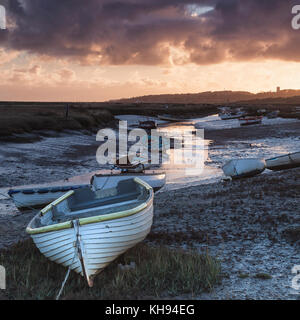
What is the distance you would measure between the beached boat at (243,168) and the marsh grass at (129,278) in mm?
11183

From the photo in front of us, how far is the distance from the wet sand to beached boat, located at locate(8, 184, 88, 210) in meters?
0.55

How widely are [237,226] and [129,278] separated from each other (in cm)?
462

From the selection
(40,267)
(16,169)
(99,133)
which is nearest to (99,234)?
(40,267)

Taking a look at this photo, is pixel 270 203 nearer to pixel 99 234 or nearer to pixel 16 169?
pixel 99 234

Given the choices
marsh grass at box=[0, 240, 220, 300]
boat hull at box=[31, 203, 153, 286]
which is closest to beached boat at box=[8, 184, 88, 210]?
marsh grass at box=[0, 240, 220, 300]

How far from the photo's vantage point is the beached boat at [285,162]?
67.1 ft

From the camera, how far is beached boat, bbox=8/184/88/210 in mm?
15117

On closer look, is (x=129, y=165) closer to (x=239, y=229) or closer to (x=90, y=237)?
(x=239, y=229)

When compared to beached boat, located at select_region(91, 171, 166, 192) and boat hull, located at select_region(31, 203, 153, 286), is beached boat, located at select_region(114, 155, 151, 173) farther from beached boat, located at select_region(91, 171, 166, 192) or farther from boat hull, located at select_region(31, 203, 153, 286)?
boat hull, located at select_region(31, 203, 153, 286)

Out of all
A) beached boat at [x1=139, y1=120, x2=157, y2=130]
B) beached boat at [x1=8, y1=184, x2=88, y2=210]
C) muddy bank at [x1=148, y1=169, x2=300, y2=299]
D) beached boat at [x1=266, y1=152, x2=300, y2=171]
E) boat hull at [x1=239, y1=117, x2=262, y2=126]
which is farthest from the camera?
boat hull at [x1=239, y1=117, x2=262, y2=126]

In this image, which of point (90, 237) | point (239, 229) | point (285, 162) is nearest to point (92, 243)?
point (90, 237)

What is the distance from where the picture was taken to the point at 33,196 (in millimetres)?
15344

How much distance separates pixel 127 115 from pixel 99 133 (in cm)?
4090
